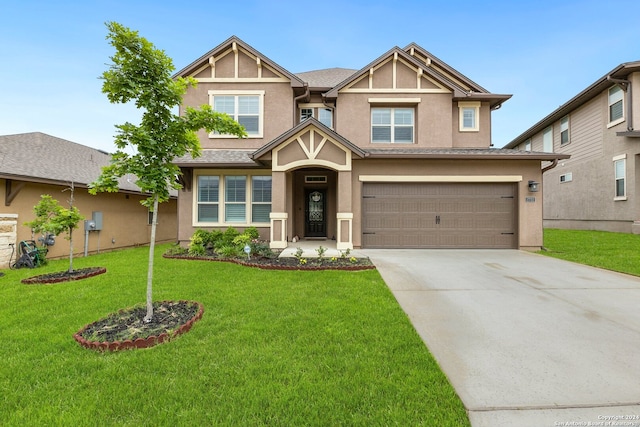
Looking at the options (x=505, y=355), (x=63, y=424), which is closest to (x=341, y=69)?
(x=505, y=355)

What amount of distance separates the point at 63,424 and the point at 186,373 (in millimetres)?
849

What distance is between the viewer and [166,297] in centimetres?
480

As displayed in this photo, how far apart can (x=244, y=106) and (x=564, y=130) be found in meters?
18.8

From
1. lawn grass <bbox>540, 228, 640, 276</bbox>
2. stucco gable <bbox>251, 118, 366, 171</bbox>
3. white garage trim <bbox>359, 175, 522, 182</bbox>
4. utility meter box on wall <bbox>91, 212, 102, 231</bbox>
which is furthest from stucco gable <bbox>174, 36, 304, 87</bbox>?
lawn grass <bbox>540, 228, 640, 276</bbox>

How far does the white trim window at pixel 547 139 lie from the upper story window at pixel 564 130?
0.88 metres

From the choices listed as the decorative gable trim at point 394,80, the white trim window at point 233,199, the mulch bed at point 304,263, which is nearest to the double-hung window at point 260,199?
the white trim window at point 233,199

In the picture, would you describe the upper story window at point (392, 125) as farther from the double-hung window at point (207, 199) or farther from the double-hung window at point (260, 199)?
the double-hung window at point (207, 199)

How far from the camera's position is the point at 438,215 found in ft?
31.7

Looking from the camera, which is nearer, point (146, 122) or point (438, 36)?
point (146, 122)

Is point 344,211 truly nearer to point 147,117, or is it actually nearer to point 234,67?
point 147,117

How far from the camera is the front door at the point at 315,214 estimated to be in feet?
39.7

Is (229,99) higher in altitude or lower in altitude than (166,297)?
higher

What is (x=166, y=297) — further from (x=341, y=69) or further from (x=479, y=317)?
(x=341, y=69)

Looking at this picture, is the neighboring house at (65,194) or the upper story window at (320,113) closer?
the neighboring house at (65,194)
